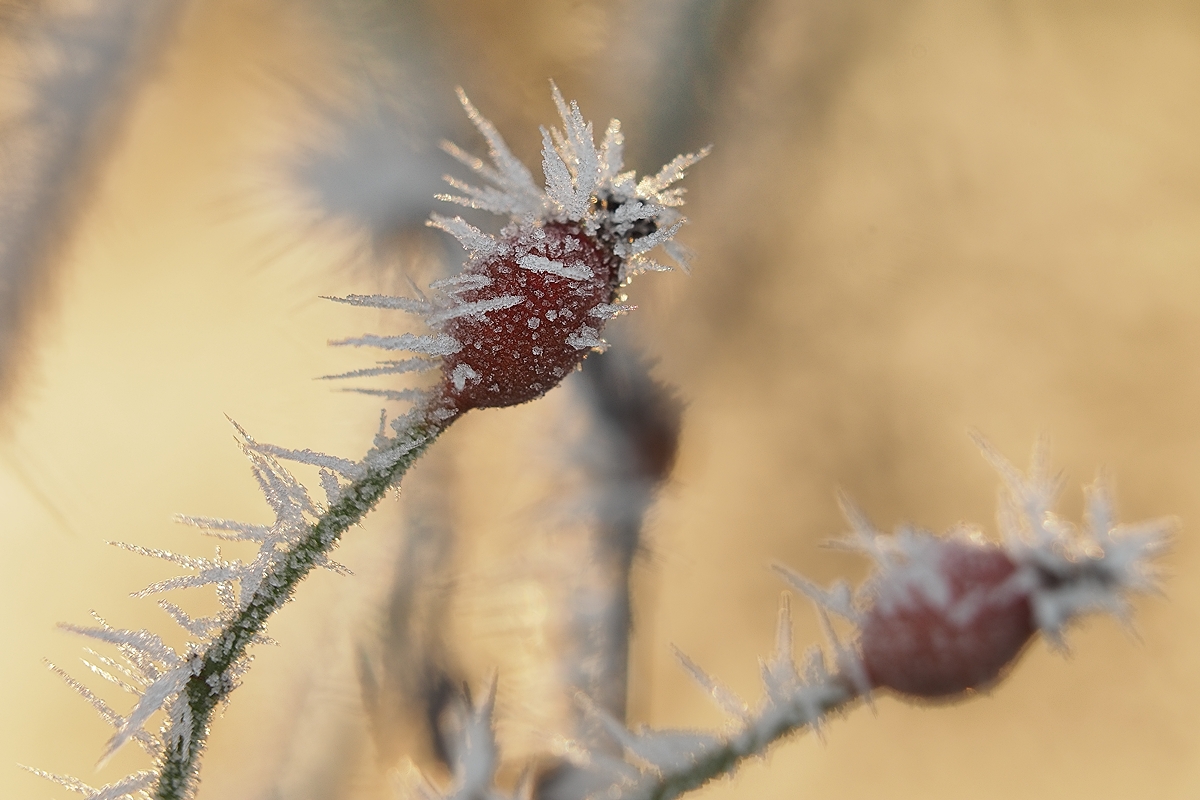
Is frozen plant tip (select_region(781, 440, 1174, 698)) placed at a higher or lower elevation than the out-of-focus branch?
lower

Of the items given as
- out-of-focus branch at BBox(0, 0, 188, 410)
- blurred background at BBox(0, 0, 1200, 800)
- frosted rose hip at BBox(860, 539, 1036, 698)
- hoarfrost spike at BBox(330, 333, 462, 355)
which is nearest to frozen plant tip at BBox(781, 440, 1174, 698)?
frosted rose hip at BBox(860, 539, 1036, 698)

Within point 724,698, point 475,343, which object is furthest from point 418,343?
point 724,698

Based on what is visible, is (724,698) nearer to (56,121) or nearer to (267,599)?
(267,599)

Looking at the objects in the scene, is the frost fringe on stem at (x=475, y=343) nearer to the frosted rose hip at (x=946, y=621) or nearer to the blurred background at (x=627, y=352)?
the frosted rose hip at (x=946, y=621)

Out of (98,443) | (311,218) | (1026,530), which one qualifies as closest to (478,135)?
(311,218)

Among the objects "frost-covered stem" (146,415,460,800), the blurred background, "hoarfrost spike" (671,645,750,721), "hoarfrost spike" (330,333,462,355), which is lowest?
"hoarfrost spike" (671,645,750,721)

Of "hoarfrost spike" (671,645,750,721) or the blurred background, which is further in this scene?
the blurred background

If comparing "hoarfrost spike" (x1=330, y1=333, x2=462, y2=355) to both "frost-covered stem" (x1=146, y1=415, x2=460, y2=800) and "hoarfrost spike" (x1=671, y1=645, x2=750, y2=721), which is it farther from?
"hoarfrost spike" (x1=671, y1=645, x2=750, y2=721)

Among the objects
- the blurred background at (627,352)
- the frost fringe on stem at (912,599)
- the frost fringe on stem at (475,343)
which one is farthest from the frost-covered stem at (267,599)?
the blurred background at (627,352)
